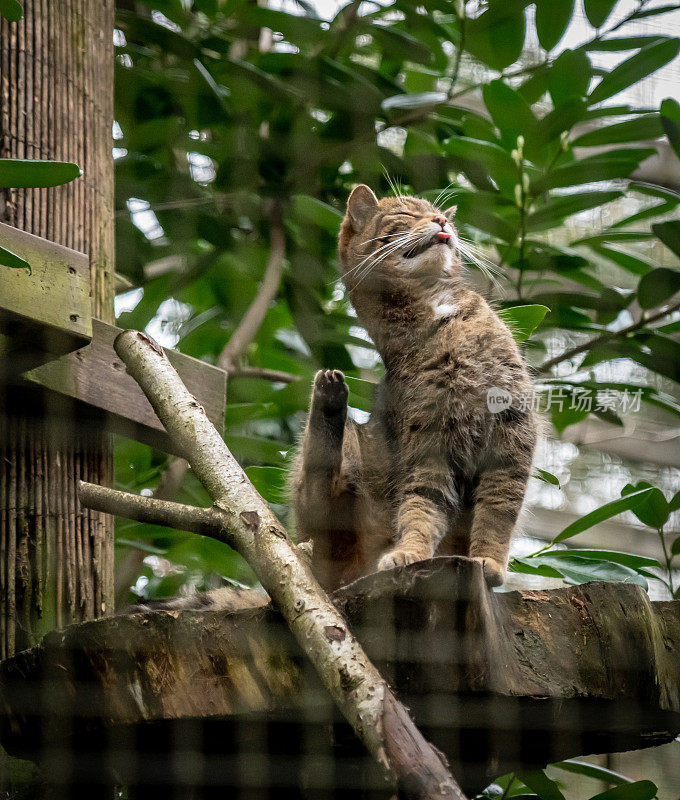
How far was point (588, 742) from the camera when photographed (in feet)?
4.15

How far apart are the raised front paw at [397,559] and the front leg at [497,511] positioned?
3.9 inches

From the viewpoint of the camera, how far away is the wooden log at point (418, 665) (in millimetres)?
963

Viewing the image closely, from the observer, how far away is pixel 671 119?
1853 mm

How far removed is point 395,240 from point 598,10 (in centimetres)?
74

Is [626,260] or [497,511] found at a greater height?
[626,260]

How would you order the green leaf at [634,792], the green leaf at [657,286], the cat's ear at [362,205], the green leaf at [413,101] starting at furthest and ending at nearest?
the green leaf at [413,101], the green leaf at [657,286], the cat's ear at [362,205], the green leaf at [634,792]

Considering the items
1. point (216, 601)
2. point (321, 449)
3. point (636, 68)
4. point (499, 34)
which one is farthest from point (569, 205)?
point (216, 601)

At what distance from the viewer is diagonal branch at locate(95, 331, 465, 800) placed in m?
0.85

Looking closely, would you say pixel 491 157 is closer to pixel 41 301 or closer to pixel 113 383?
pixel 113 383

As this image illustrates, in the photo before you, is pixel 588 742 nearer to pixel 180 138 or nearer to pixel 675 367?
pixel 675 367

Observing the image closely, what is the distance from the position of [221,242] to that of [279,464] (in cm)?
63

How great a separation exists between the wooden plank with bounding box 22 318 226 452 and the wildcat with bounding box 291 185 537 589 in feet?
0.74

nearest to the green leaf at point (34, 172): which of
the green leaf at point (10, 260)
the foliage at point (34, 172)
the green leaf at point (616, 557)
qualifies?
the foliage at point (34, 172)

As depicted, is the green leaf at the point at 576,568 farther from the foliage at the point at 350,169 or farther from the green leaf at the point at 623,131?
the green leaf at the point at 623,131
